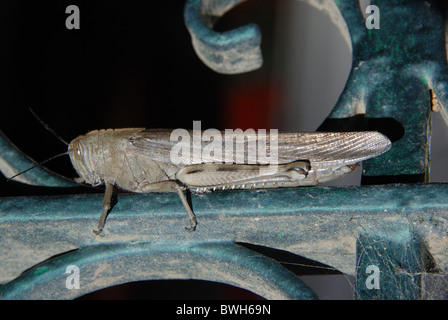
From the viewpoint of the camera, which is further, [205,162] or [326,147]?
[205,162]

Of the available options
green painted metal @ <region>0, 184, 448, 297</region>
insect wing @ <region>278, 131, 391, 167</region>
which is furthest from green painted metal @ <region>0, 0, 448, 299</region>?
insect wing @ <region>278, 131, 391, 167</region>

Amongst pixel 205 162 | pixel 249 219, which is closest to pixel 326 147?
pixel 205 162

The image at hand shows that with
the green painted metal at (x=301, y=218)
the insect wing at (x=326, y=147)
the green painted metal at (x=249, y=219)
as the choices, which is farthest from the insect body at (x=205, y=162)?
the green painted metal at (x=249, y=219)

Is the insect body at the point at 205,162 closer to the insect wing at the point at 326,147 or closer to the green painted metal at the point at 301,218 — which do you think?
the insect wing at the point at 326,147

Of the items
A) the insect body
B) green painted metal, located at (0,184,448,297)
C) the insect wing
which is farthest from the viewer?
the insect body

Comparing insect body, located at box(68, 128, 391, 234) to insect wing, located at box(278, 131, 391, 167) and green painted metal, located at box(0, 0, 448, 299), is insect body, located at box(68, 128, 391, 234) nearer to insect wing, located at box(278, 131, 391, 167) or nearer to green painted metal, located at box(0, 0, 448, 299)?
insect wing, located at box(278, 131, 391, 167)

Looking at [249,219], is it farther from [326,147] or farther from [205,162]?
[205,162]

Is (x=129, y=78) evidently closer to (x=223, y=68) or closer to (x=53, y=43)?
(x=53, y=43)

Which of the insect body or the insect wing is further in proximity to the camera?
the insect body

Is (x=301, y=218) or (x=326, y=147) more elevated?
(x=326, y=147)
